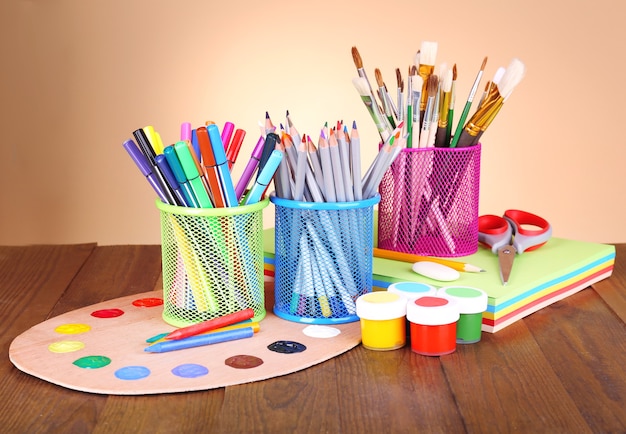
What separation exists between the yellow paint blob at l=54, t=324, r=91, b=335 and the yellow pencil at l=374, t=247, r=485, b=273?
1.18 ft

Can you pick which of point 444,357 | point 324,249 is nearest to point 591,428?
point 444,357

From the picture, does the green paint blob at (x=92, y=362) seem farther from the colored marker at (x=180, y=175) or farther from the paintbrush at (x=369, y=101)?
the paintbrush at (x=369, y=101)

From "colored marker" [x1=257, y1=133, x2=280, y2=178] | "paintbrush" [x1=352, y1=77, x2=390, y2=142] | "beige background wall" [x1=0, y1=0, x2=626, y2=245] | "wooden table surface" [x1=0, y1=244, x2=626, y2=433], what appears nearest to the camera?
"wooden table surface" [x1=0, y1=244, x2=626, y2=433]

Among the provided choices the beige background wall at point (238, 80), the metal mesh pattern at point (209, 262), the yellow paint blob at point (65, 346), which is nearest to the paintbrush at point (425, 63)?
the metal mesh pattern at point (209, 262)

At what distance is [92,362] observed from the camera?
813mm

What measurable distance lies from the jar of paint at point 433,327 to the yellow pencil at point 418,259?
152 mm

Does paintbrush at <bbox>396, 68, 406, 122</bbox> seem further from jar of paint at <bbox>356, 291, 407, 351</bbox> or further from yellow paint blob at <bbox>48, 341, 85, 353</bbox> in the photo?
yellow paint blob at <bbox>48, 341, 85, 353</bbox>

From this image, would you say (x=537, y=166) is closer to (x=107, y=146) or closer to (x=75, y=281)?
(x=107, y=146)

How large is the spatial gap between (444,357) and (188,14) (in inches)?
46.3

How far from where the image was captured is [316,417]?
2.30 feet

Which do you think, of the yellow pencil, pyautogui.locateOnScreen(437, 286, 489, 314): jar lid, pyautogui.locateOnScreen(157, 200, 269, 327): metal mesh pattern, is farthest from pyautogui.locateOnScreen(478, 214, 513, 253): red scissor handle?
pyautogui.locateOnScreen(157, 200, 269, 327): metal mesh pattern

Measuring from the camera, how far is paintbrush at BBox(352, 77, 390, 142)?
1.02 meters

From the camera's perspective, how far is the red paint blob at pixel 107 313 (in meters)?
0.95

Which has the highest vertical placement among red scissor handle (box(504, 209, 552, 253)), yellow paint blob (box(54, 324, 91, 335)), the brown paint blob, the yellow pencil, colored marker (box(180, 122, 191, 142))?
colored marker (box(180, 122, 191, 142))
